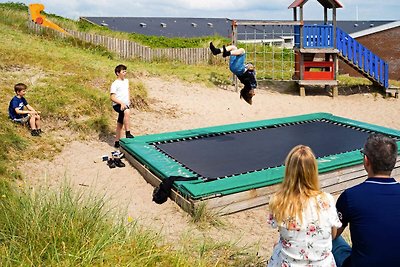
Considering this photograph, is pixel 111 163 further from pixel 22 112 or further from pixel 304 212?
pixel 304 212

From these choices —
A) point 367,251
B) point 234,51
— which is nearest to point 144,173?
point 234,51

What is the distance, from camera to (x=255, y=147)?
6.07m

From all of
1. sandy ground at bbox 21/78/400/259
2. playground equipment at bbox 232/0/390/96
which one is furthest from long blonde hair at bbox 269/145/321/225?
playground equipment at bbox 232/0/390/96

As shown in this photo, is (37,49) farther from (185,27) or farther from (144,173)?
(185,27)

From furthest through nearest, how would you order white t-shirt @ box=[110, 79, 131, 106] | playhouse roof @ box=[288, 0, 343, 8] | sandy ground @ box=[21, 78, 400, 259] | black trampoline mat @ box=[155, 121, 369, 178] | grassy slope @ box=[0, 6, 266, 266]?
playhouse roof @ box=[288, 0, 343, 8], white t-shirt @ box=[110, 79, 131, 106], black trampoline mat @ box=[155, 121, 369, 178], sandy ground @ box=[21, 78, 400, 259], grassy slope @ box=[0, 6, 266, 266]

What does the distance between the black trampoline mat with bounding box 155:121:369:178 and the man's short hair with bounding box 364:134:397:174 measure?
2718mm

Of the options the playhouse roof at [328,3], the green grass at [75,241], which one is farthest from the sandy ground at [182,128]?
the playhouse roof at [328,3]

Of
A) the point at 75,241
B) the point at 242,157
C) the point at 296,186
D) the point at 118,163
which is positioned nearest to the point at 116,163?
the point at 118,163

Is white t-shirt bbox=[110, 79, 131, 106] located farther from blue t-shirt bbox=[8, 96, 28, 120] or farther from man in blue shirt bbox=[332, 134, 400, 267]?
man in blue shirt bbox=[332, 134, 400, 267]

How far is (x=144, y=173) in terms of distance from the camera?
550cm

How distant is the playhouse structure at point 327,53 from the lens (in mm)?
11312

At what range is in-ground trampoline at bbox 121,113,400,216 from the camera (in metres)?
4.57

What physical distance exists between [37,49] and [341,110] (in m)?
7.22

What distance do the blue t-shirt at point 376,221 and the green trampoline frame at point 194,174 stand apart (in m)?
2.22
